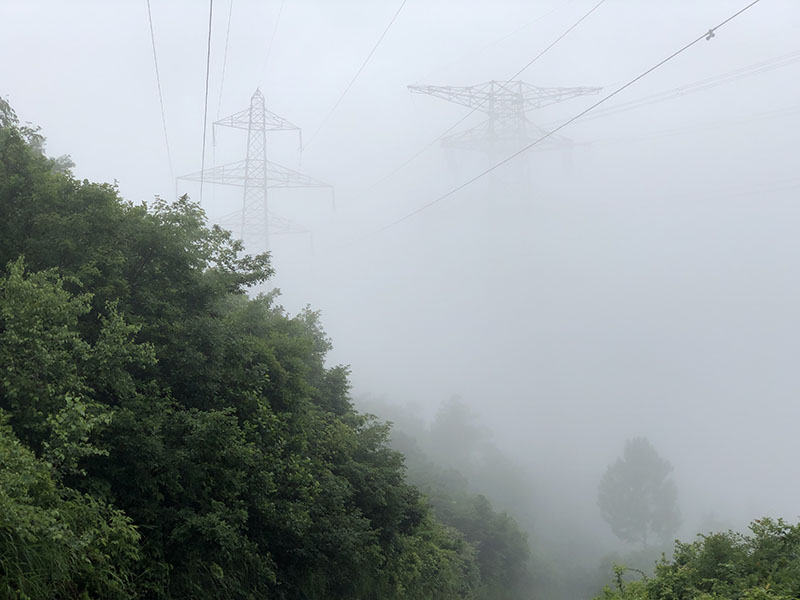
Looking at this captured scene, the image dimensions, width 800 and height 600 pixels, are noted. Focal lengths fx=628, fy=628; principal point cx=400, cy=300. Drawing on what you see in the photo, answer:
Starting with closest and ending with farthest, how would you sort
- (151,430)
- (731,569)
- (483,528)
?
1. (731,569)
2. (151,430)
3. (483,528)

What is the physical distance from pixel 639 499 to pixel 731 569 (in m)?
74.0

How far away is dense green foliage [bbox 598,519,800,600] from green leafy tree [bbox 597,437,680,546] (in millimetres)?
71482

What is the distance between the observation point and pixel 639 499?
3041 inches

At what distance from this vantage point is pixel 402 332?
124 meters

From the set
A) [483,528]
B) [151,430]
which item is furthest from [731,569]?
[483,528]

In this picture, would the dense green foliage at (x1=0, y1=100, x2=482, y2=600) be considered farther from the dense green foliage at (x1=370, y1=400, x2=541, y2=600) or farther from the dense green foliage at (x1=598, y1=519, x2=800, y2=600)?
the dense green foliage at (x1=370, y1=400, x2=541, y2=600)

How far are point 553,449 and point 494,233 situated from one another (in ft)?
123

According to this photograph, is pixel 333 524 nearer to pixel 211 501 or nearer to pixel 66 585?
pixel 211 501

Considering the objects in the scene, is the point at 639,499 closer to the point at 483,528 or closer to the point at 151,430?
the point at 483,528

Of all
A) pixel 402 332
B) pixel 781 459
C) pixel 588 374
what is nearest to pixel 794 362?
pixel 781 459

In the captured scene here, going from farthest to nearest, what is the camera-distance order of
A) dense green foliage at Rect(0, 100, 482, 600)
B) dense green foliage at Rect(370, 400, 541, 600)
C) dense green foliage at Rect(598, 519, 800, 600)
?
dense green foliage at Rect(370, 400, 541, 600) < dense green foliage at Rect(598, 519, 800, 600) < dense green foliage at Rect(0, 100, 482, 600)

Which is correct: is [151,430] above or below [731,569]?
above

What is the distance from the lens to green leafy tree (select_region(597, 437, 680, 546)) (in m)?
76.2

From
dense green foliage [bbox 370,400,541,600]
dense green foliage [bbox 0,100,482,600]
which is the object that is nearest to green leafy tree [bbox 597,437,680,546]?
dense green foliage [bbox 370,400,541,600]
